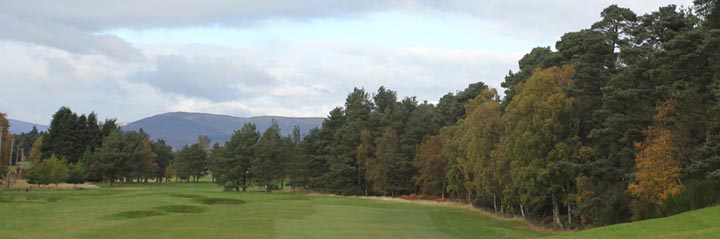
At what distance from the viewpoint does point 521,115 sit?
146ft

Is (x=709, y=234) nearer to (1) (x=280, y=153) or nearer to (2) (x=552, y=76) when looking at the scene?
(2) (x=552, y=76)

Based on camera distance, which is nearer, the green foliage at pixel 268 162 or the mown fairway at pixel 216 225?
the mown fairway at pixel 216 225

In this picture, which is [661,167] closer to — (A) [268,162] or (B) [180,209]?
(B) [180,209]

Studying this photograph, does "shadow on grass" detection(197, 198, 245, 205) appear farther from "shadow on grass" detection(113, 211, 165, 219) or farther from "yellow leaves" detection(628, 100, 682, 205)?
"yellow leaves" detection(628, 100, 682, 205)

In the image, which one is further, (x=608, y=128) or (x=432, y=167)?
(x=432, y=167)

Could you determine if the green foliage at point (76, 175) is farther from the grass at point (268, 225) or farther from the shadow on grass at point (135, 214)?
the shadow on grass at point (135, 214)

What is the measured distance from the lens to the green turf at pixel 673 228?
70.9 ft

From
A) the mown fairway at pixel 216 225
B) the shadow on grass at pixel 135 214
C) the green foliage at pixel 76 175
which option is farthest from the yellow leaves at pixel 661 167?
the green foliage at pixel 76 175

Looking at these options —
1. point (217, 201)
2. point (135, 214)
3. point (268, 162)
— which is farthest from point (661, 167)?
point (268, 162)

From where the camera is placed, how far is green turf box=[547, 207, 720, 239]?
2162cm

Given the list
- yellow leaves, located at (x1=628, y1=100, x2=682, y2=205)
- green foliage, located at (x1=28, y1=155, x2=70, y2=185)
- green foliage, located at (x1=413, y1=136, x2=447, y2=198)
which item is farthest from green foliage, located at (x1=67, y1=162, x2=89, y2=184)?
yellow leaves, located at (x1=628, y1=100, x2=682, y2=205)

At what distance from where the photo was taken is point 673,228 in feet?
77.2

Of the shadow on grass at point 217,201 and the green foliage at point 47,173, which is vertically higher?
the green foliage at point 47,173

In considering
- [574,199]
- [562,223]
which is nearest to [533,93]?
[574,199]
